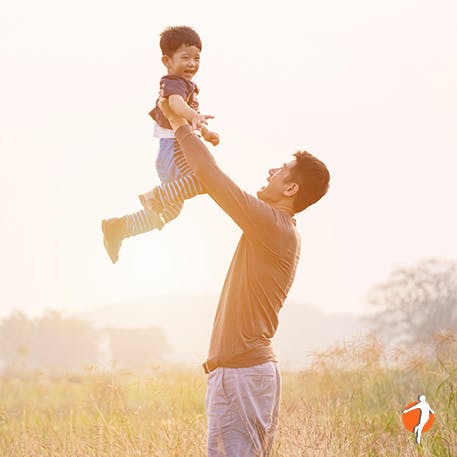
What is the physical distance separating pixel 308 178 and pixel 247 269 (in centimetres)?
69

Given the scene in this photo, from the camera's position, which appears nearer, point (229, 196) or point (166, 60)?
point (229, 196)

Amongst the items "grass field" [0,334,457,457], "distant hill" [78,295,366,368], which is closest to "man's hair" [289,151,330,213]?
"grass field" [0,334,457,457]

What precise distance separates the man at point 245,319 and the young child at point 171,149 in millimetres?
186

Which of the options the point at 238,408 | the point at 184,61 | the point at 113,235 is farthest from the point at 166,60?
the point at 238,408

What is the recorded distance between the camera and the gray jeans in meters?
4.40

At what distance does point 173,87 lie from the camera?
481 centimetres

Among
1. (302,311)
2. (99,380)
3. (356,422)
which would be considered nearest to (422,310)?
(99,380)

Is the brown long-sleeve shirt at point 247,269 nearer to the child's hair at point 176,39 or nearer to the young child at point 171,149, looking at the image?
the young child at point 171,149

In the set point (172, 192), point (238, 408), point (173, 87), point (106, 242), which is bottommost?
point (238, 408)

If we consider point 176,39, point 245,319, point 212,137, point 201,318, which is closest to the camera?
point 245,319

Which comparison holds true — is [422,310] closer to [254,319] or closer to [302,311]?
[254,319]

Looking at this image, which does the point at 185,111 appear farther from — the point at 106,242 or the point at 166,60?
the point at 106,242

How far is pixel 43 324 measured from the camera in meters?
55.0

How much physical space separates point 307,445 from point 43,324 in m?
51.5
